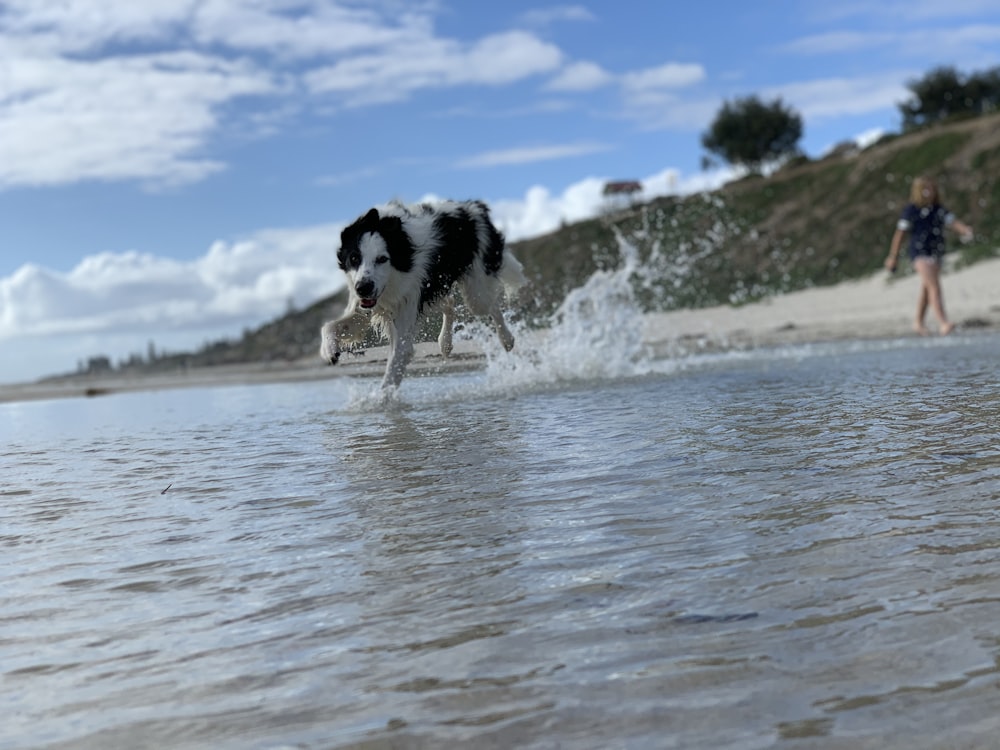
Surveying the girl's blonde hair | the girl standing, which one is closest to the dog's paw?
the girl standing

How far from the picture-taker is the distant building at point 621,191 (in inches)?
2324

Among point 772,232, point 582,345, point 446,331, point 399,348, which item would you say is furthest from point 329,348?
point 772,232

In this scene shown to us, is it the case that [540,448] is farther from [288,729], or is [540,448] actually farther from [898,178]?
[898,178]

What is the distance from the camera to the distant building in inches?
2324

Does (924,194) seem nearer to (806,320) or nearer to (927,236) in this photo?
(927,236)

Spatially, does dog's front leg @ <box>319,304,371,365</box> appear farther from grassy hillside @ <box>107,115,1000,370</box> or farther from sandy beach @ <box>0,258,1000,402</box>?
grassy hillside @ <box>107,115,1000,370</box>

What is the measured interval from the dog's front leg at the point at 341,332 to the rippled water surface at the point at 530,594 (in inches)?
108

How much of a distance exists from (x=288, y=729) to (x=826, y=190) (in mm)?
41756

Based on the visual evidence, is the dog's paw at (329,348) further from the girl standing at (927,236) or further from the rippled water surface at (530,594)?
the girl standing at (927,236)

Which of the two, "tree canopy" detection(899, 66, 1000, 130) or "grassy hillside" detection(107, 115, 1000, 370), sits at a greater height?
"tree canopy" detection(899, 66, 1000, 130)

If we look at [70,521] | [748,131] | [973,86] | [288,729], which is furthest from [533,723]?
[973,86]

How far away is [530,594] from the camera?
90.7 inches

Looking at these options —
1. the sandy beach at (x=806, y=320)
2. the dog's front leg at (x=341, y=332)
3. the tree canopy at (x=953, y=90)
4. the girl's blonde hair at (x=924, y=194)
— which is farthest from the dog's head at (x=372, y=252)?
the tree canopy at (x=953, y=90)

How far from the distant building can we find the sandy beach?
3317 centimetres
